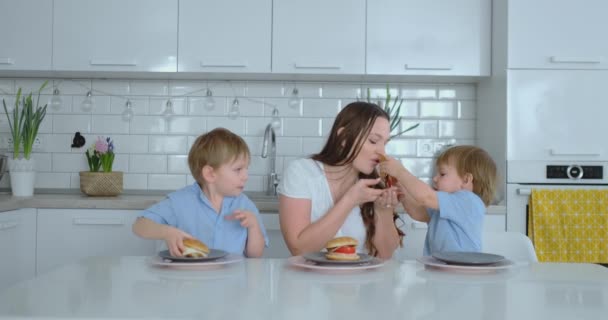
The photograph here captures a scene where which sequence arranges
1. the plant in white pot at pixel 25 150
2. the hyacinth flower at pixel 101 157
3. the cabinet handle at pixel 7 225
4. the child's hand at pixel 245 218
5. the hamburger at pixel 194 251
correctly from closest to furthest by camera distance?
the hamburger at pixel 194 251 → the child's hand at pixel 245 218 → the cabinet handle at pixel 7 225 → the plant in white pot at pixel 25 150 → the hyacinth flower at pixel 101 157

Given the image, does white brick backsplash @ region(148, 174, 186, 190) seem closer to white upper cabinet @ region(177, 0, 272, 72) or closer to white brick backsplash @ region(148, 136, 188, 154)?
white brick backsplash @ region(148, 136, 188, 154)

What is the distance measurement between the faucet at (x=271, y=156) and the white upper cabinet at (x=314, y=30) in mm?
366

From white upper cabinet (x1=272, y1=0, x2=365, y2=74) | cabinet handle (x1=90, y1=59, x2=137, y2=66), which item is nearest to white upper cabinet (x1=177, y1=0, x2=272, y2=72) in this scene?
white upper cabinet (x1=272, y1=0, x2=365, y2=74)

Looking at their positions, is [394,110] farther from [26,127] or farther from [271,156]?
[26,127]

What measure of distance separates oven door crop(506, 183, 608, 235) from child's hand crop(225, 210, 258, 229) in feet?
5.09

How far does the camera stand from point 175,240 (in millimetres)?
1703

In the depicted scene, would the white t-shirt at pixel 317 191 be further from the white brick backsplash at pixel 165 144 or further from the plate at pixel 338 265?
the white brick backsplash at pixel 165 144

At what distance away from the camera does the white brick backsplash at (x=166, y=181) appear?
365 cm

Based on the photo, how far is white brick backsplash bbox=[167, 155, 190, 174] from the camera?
367 centimetres

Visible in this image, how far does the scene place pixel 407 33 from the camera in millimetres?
3316

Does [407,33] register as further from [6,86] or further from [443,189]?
[6,86]

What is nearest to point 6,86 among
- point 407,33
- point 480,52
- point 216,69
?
point 216,69

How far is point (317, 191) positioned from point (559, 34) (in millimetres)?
1650

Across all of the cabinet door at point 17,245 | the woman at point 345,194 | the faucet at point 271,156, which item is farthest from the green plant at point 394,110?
the cabinet door at point 17,245
